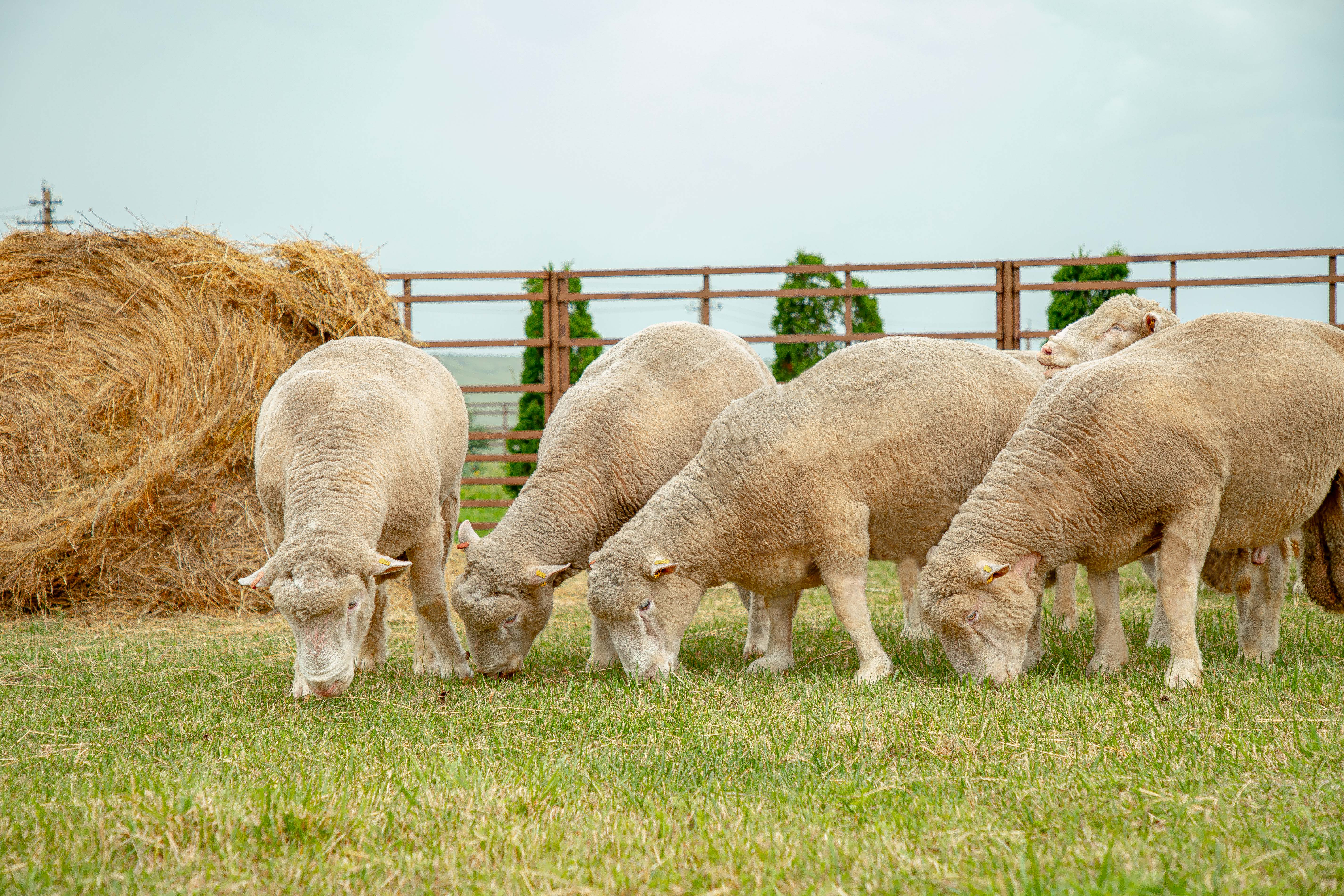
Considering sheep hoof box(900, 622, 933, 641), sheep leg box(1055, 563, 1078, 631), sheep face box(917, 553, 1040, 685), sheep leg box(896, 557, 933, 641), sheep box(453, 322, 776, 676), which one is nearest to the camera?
sheep face box(917, 553, 1040, 685)

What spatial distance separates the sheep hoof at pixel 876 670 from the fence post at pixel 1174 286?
288 inches

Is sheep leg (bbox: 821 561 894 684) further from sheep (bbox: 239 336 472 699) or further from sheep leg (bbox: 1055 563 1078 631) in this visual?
sheep leg (bbox: 1055 563 1078 631)

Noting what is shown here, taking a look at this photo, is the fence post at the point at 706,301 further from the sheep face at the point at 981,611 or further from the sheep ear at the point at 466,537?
the sheep face at the point at 981,611

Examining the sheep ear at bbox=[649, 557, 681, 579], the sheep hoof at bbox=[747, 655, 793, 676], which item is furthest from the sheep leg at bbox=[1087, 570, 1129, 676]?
the sheep ear at bbox=[649, 557, 681, 579]

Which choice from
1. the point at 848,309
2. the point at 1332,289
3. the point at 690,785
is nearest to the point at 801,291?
the point at 848,309

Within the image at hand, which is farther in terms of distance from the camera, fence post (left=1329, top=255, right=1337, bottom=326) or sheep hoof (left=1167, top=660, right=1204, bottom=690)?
fence post (left=1329, top=255, right=1337, bottom=326)

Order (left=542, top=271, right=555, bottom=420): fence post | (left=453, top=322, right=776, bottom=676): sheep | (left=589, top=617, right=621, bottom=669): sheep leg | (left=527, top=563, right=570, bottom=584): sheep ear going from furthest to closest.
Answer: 1. (left=542, top=271, right=555, bottom=420): fence post
2. (left=589, top=617, right=621, bottom=669): sheep leg
3. (left=453, top=322, right=776, bottom=676): sheep
4. (left=527, top=563, right=570, bottom=584): sheep ear

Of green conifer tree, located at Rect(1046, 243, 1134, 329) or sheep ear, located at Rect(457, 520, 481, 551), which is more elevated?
green conifer tree, located at Rect(1046, 243, 1134, 329)

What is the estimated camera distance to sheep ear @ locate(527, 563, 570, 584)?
17.6 feet

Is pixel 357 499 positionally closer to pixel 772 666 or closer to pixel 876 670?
pixel 772 666

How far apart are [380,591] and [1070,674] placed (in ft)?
11.7

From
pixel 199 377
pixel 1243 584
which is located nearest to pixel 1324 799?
pixel 1243 584

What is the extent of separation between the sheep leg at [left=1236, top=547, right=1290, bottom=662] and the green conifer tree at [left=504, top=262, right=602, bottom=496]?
1039 centimetres

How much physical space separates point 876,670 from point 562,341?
713 cm
